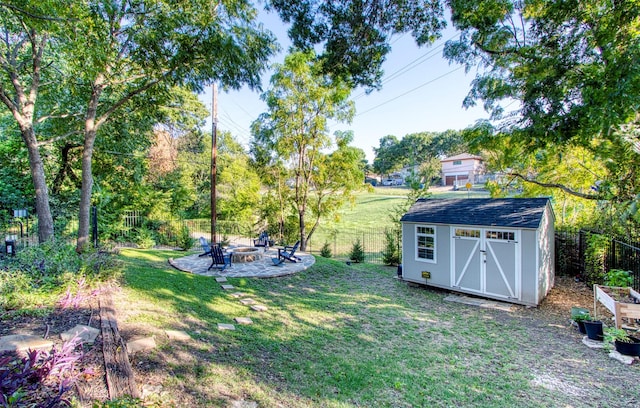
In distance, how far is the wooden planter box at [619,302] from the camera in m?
5.22

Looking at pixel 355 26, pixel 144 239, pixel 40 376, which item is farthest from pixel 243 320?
pixel 144 239

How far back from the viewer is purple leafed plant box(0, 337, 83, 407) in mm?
2232

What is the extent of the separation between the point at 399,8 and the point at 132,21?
21.4ft

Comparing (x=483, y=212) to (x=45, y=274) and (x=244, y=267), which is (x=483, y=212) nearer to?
(x=244, y=267)

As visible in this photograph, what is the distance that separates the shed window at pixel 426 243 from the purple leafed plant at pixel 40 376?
27.7 ft

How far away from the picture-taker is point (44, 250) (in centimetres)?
596

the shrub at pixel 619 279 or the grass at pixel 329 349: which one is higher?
the shrub at pixel 619 279

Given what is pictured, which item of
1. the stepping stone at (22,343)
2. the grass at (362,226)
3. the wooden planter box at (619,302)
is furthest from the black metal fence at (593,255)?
the stepping stone at (22,343)

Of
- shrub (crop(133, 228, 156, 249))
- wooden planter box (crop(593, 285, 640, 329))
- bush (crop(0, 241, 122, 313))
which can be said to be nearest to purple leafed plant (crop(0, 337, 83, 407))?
bush (crop(0, 241, 122, 313))

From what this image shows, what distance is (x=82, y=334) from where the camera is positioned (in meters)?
3.42

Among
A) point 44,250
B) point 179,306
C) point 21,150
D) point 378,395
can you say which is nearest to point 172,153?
point 21,150

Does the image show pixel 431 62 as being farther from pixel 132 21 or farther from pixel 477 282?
pixel 132 21

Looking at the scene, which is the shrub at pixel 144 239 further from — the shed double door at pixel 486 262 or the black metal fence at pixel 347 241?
the shed double door at pixel 486 262

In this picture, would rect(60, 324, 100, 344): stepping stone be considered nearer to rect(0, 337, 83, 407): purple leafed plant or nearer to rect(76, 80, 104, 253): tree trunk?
rect(0, 337, 83, 407): purple leafed plant
